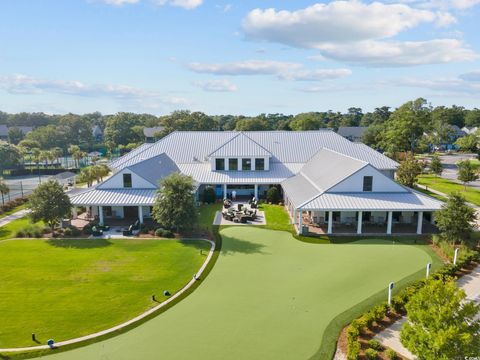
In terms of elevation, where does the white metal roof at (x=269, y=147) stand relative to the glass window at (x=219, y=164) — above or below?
above

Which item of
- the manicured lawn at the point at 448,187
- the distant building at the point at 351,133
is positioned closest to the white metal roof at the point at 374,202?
the manicured lawn at the point at 448,187

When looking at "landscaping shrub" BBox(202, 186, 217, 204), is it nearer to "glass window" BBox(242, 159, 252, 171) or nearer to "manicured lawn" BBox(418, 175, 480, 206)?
"glass window" BBox(242, 159, 252, 171)

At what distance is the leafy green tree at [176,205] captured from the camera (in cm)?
3219

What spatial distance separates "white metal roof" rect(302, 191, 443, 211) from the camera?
105ft

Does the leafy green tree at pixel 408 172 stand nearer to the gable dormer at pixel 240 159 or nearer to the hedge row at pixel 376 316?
the gable dormer at pixel 240 159

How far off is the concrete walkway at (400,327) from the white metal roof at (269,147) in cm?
2578

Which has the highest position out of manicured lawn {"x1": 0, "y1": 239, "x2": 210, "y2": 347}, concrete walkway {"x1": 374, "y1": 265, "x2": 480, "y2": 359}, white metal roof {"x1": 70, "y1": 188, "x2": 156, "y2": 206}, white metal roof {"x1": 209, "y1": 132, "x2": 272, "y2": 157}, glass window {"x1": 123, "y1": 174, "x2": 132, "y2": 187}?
white metal roof {"x1": 209, "y1": 132, "x2": 272, "y2": 157}

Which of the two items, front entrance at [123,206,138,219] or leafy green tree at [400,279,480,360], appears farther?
front entrance at [123,206,138,219]

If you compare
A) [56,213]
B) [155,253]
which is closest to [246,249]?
[155,253]

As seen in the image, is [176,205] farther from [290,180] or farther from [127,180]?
[290,180]

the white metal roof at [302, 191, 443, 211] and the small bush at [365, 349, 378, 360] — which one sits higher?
the white metal roof at [302, 191, 443, 211]

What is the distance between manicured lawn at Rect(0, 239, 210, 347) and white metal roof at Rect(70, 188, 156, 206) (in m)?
4.83

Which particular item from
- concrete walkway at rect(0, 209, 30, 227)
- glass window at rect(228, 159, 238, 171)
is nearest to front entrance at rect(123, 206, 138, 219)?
concrete walkway at rect(0, 209, 30, 227)

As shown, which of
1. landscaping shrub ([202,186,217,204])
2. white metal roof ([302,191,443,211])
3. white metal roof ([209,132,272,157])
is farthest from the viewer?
white metal roof ([209,132,272,157])
